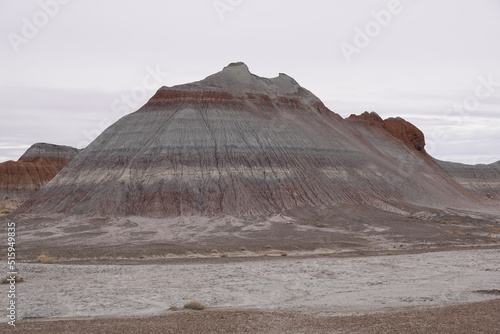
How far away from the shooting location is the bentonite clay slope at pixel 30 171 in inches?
5212

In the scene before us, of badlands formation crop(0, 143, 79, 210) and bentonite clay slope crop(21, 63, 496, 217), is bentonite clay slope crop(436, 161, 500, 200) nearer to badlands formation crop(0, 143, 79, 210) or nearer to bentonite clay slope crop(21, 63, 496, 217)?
bentonite clay slope crop(21, 63, 496, 217)

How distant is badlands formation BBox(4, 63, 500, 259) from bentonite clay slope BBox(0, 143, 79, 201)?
179ft

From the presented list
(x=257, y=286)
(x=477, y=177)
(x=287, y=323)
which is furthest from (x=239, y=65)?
(x=287, y=323)

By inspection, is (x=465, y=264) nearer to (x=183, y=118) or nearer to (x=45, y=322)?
(x=45, y=322)

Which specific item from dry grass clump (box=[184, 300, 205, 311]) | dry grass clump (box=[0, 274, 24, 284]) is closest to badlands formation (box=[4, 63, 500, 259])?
dry grass clump (box=[0, 274, 24, 284])

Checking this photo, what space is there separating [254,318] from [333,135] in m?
72.1

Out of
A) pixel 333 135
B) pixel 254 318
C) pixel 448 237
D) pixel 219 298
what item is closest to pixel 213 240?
pixel 448 237

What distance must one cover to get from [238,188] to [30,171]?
78.4 m

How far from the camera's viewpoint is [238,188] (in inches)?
2881

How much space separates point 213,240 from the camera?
2174 inches

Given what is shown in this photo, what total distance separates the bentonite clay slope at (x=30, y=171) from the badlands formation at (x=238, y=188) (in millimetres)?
54592

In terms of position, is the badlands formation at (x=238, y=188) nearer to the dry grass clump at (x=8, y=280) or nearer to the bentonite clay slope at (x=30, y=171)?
the dry grass clump at (x=8, y=280)

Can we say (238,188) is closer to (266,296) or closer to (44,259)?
(44,259)

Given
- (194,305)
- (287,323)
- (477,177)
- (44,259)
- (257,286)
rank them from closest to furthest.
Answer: (287,323)
(194,305)
(257,286)
(44,259)
(477,177)
